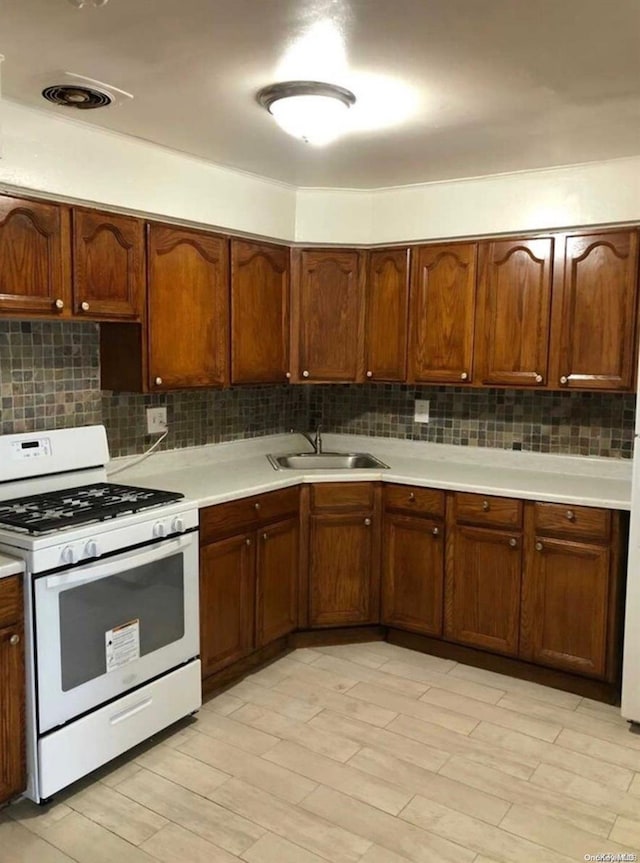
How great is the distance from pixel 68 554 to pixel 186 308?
51.2 inches

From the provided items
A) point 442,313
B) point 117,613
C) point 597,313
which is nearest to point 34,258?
point 117,613

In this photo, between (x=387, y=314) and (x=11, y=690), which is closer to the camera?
(x=11, y=690)

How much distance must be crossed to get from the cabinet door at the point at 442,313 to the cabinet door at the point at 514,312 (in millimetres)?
60

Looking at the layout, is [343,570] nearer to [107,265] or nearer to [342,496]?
[342,496]

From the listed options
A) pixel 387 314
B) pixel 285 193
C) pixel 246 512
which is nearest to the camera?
pixel 246 512

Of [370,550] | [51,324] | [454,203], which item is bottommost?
[370,550]

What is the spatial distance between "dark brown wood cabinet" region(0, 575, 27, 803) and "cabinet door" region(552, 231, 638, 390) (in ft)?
7.99

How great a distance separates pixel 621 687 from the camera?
9.80 ft

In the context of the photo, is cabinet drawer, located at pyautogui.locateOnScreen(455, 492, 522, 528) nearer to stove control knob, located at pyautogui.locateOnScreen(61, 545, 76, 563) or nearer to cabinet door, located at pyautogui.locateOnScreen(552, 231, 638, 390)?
cabinet door, located at pyautogui.locateOnScreen(552, 231, 638, 390)

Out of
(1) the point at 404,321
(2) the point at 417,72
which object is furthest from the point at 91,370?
(2) the point at 417,72

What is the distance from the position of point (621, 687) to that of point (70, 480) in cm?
243

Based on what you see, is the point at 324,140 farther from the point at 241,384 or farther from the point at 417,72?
the point at 241,384

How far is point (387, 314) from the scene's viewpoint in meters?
3.75

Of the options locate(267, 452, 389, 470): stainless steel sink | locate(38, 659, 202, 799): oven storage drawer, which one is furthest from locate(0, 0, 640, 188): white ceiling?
locate(38, 659, 202, 799): oven storage drawer
